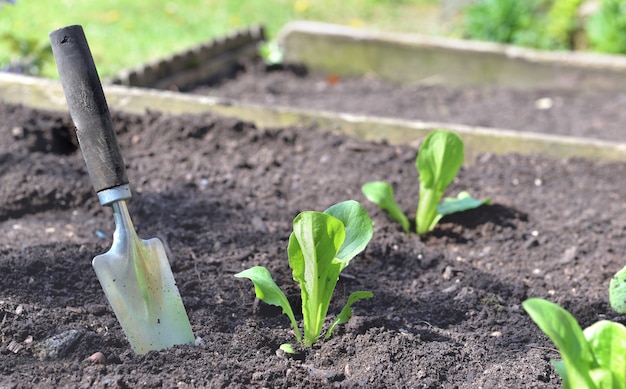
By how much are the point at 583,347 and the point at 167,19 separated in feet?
16.6

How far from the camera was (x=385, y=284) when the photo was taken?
6.87 ft

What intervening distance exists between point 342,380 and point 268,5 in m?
5.27

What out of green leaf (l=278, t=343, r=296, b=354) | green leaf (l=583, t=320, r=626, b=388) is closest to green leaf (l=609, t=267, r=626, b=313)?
green leaf (l=583, t=320, r=626, b=388)

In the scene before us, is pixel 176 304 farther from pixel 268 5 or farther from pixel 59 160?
pixel 268 5

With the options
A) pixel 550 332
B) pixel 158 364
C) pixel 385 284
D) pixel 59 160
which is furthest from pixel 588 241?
pixel 59 160

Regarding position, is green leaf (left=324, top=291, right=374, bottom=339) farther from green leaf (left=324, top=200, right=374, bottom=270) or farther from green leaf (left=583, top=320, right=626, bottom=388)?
green leaf (left=583, top=320, right=626, bottom=388)

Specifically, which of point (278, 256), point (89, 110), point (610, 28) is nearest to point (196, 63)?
point (278, 256)

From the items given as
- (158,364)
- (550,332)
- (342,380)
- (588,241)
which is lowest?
(588,241)

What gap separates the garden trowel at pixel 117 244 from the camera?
66.7 inches

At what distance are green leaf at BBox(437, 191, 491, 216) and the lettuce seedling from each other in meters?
1.11

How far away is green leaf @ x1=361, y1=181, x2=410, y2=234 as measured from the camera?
7.82 ft

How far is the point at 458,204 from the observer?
8.16ft

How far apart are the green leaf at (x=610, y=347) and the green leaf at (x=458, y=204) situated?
45.0 inches

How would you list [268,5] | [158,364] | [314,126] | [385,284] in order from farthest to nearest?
[268,5], [314,126], [385,284], [158,364]
